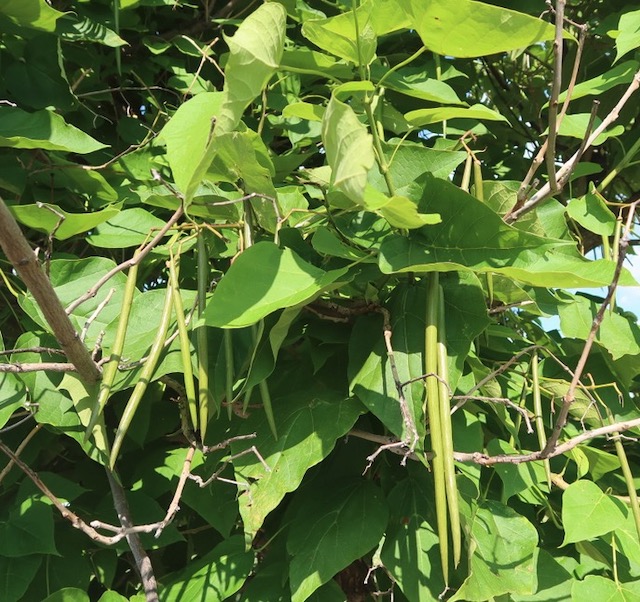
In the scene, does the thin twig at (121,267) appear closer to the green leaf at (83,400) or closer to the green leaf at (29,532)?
the green leaf at (83,400)

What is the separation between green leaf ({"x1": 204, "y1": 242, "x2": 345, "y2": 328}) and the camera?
18.7 inches

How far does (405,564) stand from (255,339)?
0.28 m

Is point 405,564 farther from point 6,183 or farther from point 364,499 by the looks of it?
point 6,183

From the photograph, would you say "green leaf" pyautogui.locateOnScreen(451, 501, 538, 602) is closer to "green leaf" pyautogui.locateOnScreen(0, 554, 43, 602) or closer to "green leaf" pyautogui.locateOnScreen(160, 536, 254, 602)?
"green leaf" pyautogui.locateOnScreen(160, 536, 254, 602)

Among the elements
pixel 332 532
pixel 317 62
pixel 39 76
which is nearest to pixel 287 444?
pixel 332 532

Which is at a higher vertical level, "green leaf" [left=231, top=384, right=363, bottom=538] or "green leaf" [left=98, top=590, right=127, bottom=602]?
"green leaf" [left=231, top=384, right=363, bottom=538]

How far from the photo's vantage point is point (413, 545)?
683 millimetres

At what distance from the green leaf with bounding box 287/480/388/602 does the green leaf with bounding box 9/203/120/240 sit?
0.35 meters

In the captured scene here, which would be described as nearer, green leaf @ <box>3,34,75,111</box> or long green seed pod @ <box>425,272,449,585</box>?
long green seed pod @ <box>425,272,449,585</box>

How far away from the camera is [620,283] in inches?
28.1

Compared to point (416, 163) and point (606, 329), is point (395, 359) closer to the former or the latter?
point (416, 163)

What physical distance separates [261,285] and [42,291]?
149 mm

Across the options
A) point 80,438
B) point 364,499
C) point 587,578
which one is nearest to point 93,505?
point 80,438

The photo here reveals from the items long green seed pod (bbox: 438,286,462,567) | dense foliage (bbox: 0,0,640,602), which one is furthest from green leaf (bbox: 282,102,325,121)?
long green seed pod (bbox: 438,286,462,567)
